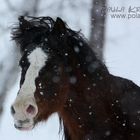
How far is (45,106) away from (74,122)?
0.39 meters

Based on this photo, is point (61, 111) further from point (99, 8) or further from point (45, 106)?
point (99, 8)

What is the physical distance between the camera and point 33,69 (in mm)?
5156

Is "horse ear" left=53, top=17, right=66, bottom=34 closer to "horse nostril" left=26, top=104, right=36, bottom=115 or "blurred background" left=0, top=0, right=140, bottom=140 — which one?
"horse nostril" left=26, top=104, right=36, bottom=115

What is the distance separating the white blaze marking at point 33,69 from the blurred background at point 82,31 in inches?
238

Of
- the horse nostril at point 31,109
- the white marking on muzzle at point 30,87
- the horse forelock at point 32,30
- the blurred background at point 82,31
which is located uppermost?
the horse forelock at point 32,30

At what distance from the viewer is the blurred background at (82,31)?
11.9 metres

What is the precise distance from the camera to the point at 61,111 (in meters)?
5.50

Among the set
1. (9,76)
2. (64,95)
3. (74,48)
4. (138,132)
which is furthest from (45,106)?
(9,76)

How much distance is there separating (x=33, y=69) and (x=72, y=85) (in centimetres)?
48

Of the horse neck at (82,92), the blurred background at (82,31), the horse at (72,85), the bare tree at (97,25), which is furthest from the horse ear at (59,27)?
the bare tree at (97,25)

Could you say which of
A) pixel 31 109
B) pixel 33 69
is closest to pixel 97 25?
pixel 33 69

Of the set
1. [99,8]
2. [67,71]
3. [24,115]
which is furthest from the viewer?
[99,8]

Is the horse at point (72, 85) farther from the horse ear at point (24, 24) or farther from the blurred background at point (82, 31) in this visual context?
the blurred background at point (82, 31)

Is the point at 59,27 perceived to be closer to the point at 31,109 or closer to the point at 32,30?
the point at 32,30
